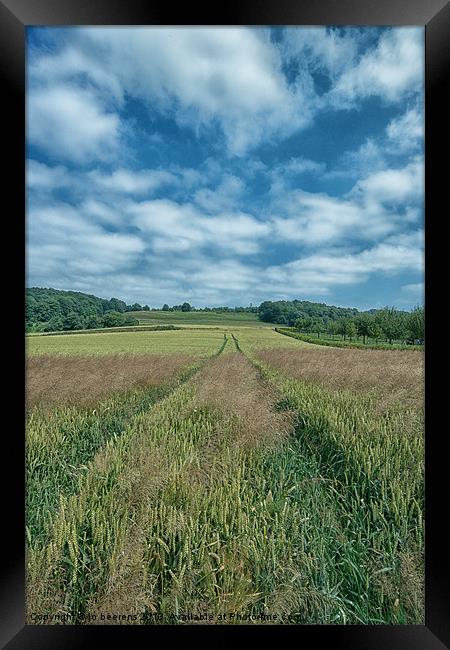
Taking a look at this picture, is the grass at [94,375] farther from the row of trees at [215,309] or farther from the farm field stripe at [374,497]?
the farm field stripe at [374,497]

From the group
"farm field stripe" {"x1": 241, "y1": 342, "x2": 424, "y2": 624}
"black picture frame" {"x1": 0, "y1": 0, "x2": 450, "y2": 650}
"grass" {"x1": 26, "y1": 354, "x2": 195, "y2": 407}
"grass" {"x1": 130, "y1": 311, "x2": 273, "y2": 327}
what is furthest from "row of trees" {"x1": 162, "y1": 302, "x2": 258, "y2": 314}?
"black picture frame" {"x1": 0, "y1": 0, "x2": 450, "y2": 650}

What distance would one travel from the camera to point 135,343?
2873mm

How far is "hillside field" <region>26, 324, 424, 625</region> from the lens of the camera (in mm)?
1019

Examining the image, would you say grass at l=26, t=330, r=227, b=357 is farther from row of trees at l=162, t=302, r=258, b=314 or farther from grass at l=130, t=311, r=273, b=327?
row of trees at l=162, t=302, r=258, b=314

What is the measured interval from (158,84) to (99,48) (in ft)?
1.03

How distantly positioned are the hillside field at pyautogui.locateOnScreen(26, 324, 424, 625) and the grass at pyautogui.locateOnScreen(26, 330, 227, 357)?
76mm

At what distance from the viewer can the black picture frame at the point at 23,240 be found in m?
0.96

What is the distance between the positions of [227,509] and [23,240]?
1.27m

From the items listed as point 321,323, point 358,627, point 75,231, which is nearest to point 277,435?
point 358,627

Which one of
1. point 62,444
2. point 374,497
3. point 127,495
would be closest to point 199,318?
point 62,444

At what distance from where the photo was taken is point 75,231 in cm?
194

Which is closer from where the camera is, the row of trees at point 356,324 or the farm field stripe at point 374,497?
the farm field stripe at point 374,497

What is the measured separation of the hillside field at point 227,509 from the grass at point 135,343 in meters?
0.08

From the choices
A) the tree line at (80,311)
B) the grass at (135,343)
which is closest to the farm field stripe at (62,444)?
the grass at (135,343)
